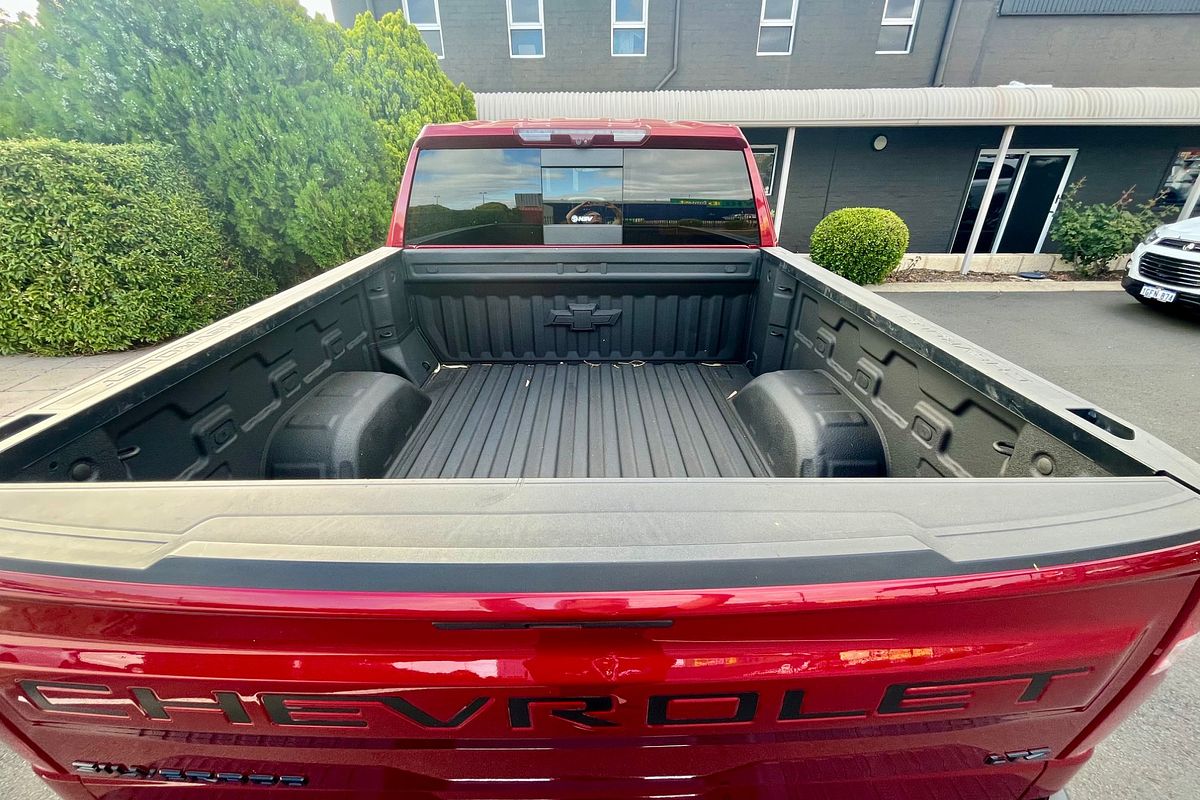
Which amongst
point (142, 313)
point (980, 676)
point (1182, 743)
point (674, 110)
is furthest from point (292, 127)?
point (1182, 743)

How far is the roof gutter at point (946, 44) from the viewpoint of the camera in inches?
389

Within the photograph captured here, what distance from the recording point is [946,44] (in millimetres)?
10094

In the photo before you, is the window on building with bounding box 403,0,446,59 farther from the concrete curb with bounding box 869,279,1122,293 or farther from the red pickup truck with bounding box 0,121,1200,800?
the red pickup truck with bounding box 0,121,1200,800

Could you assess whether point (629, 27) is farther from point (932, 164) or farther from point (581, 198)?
point (581, 198)

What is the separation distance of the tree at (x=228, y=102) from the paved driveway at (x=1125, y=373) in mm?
8186

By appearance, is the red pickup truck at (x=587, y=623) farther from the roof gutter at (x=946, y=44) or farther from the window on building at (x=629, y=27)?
the roof gutter at (x=946, y=44)

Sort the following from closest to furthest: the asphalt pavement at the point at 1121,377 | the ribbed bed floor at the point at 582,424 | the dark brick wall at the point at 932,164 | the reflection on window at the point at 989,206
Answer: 1. the asphalt pavement at the point at 1121,377
2. the ribbed bed floor at the point at 582,424
3. the dark brick wall at the point at 932,164
4. the reflection on window at the point at 989,206

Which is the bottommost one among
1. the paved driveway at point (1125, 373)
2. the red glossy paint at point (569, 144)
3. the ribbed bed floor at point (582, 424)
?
the paved driveway at point (1125, 373)

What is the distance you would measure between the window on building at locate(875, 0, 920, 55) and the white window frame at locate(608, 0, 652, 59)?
4.72m

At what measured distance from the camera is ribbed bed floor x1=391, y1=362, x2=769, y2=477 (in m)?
2.48

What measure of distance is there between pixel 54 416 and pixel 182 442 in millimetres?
432

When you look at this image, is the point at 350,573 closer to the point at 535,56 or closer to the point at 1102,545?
the point at 1102,545

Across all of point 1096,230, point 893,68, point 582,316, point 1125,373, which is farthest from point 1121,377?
point 893,68

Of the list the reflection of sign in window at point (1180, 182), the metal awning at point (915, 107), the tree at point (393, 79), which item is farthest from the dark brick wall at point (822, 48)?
the tree at point (393, 79)
